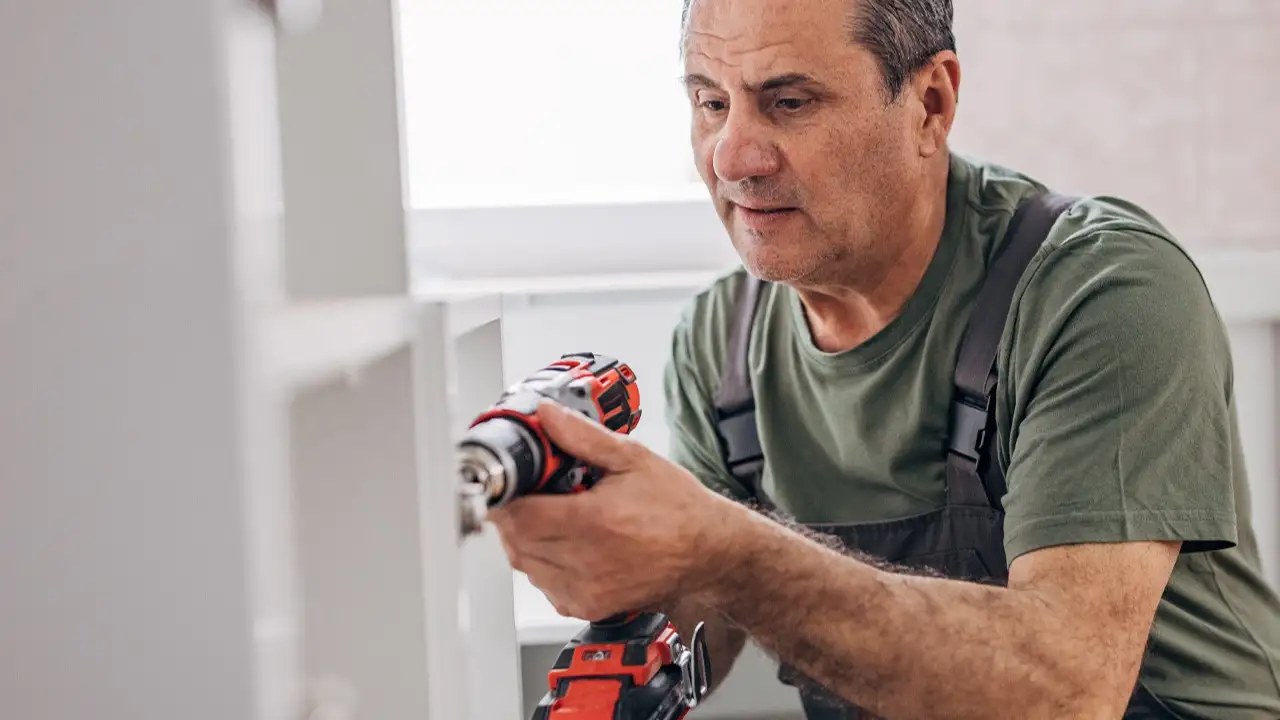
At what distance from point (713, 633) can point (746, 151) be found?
0.52 m

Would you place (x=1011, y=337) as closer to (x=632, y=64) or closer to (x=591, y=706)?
(x=591, y=706)

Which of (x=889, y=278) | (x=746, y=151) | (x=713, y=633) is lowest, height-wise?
(x=713, y=633)

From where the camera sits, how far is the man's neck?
1250 millimetres

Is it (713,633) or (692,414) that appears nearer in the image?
(713,633)

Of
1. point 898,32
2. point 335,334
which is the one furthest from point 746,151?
point 335,334

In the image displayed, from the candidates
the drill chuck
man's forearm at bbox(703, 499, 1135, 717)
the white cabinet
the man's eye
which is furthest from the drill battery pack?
the white cabinet

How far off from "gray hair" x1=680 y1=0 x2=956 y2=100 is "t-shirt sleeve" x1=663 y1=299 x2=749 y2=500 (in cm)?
37

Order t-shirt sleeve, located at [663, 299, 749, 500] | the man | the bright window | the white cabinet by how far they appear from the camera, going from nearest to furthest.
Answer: the white cabinet, the man, t-shirt sleeve, located at [663, 299, 749, 500], the bright window

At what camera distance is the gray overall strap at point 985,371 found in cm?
115

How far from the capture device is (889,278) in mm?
1271

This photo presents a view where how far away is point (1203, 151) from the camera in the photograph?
1.63 meters

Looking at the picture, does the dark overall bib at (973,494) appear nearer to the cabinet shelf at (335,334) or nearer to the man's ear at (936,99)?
the man's ear at (936,99)

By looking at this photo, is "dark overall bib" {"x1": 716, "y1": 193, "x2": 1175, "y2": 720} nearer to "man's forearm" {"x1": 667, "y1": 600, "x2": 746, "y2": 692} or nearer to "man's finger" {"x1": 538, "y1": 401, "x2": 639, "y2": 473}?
"man's forearm" {"x1": 667, "y1": 600, "x2": 746, "y2": 692}

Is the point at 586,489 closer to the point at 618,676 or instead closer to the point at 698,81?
the point at 618,676
